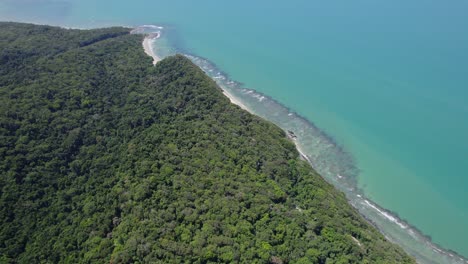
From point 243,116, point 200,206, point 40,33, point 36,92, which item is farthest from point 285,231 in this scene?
point 40,33

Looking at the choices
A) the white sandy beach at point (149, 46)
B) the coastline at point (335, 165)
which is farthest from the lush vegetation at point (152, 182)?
the white sandy beach at point (149, 46)

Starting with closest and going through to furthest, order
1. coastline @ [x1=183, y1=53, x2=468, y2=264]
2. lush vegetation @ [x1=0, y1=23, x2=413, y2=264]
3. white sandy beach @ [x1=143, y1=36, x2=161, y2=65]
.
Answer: lush vegetation @ [x1=0, y1=23, x2=413, y2=264] → coastline @ [x1=183, y1=53, x2=468, y2=264] → white sandy beach @ [x1=143, y1=36, x2=161, y2=65]

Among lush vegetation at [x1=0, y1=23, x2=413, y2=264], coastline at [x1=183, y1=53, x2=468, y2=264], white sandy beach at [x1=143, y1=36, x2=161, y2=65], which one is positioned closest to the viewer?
lush vegetation at [x1=0, y1=23, x2=413, y2=264]

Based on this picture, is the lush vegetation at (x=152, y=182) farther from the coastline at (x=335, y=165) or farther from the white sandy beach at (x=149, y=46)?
the white sandy beach at (x=149, y=46)

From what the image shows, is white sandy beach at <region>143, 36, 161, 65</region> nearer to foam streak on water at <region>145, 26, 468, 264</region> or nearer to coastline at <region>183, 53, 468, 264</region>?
foam streak on water at <region>145, 26, 468, 264</region>

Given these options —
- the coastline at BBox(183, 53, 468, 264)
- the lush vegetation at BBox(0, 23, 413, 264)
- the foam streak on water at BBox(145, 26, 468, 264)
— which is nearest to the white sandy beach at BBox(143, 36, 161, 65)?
the foam streak on water at BBox(145, 26, 468, 264)

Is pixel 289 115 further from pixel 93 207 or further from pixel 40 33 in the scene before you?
pixel 40 33

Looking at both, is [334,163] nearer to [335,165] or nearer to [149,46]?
[335,165]
